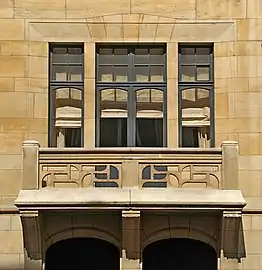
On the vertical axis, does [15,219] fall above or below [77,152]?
below

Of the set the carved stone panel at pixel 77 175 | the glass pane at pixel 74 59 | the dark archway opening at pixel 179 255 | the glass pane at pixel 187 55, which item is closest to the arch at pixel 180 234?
the dark archway opening at pixel 179 255

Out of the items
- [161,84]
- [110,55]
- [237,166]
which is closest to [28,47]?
[110,55]

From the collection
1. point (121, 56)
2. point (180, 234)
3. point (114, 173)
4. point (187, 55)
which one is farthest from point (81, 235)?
point (187, 55)

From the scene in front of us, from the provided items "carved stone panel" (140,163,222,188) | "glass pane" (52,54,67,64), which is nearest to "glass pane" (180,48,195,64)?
"carved stone panel" (140,163,222,188)

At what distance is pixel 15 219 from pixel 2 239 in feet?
1.48

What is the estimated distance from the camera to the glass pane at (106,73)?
46.5ft

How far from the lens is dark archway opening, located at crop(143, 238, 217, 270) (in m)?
13.9

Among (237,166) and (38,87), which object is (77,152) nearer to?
(38,87)

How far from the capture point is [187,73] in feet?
46.5

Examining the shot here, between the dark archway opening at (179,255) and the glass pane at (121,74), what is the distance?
3.28 meters

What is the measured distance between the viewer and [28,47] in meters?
13.9

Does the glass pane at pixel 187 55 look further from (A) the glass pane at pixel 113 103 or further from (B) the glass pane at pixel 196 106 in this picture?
(A) the glass pane at pixel 113 103

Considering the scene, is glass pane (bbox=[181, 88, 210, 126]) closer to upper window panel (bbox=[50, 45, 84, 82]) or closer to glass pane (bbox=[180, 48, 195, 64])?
glass pane (bbox=[180, 48, 195, 64])

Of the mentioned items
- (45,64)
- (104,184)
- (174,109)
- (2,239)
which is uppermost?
(45,64)
